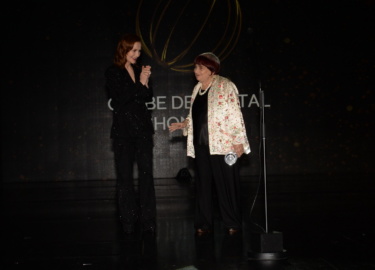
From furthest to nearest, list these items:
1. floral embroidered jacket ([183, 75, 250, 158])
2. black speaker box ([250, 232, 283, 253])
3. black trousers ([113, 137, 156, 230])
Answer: black trousers ([113, 137, 156, 230]) < floral embroidered jacket ([183, 75, 250, 158]) < black speaker box ([250, 232, 283, 253])

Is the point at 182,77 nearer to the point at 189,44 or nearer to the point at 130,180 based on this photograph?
the point at 189,44

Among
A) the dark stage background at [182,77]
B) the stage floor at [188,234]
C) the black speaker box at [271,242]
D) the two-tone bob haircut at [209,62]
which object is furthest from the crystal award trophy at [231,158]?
the dark stage background at [182,77]

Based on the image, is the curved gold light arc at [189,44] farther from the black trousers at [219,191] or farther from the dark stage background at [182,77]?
the black trousers at [219,191]

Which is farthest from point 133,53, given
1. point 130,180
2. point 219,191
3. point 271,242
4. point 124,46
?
point 271,242

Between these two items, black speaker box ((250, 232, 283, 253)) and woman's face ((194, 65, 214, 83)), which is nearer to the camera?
black speaker box ((250, 232, 283, 253))

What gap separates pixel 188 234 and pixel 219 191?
0.39m

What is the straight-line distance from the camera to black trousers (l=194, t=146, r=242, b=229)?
381cm

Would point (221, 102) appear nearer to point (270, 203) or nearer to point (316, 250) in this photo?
point (316, 250)

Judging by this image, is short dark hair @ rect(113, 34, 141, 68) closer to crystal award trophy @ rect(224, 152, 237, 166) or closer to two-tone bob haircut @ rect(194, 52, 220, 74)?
two-tone bob haircut @ rect(194, 52, 220, 74)

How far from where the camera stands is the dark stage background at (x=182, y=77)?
8.34 meters

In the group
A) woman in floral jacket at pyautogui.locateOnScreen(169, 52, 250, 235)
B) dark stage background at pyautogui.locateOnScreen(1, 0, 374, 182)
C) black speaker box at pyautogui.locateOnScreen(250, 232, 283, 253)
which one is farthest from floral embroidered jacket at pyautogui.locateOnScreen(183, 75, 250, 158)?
dark stage background at pyautogui.locateOnScreen(1, 0, 374, 182)

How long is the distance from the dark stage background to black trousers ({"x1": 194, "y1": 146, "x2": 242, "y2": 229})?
4.44 metres

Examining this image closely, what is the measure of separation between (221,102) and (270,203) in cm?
190

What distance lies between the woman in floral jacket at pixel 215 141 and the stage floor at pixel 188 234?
174 millimetres
